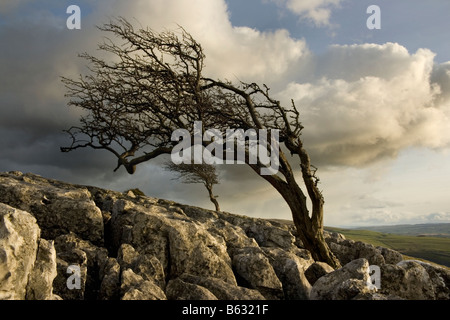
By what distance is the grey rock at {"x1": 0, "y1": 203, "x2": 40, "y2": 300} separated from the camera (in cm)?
626

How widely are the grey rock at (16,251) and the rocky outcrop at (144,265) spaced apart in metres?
0.02

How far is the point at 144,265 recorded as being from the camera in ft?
29.8

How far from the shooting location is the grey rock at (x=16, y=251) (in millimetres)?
6257

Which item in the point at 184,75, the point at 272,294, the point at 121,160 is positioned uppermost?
the point at 184,75

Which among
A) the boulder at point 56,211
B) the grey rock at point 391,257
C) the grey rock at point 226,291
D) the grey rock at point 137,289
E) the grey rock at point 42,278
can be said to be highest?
the boulder at point 56,211

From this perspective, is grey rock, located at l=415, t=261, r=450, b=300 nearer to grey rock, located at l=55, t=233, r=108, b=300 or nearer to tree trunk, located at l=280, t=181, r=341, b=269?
tree trunk, located at l=280, t=181, r=341, b=269

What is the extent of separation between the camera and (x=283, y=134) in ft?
63.5

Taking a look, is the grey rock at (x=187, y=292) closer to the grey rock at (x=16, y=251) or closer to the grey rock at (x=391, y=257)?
the grey rock at (x=16, y=251)

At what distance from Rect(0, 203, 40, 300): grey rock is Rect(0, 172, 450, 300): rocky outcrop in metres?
0.02

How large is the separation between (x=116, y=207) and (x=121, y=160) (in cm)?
483

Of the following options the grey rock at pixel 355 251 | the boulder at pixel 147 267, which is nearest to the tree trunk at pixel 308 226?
the grey rock at pixel 355 251
